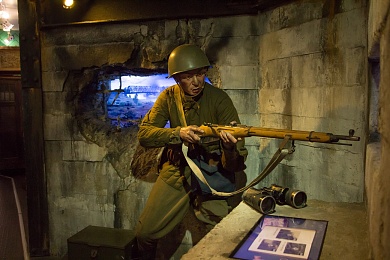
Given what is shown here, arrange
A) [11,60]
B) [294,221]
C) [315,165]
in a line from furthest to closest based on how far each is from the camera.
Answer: [11,60] < [315,165] < [294,221]

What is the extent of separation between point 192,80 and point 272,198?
1511mm

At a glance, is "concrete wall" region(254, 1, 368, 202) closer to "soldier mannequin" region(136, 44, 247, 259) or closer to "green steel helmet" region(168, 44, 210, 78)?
"soldier mannequin" region(136, 44, 247, 259)

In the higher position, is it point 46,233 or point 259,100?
point 259,100

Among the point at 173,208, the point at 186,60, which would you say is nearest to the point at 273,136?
the point at 186,60

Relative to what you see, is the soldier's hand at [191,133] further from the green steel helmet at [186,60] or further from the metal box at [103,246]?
the metal box at [103,246]

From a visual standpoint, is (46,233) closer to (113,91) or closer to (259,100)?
(113,91)

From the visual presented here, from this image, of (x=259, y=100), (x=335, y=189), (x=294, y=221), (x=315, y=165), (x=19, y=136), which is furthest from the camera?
(x=19, y=136)

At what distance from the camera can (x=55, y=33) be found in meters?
5.09

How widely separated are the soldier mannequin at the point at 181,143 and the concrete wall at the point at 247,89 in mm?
896

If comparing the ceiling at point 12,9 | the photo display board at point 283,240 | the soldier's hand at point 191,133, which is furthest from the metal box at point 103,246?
the ceiling at point 12,9

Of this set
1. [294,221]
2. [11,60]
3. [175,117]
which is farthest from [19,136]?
[294,221]

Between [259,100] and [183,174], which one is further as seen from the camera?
[259,100]

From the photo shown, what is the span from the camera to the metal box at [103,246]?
415 centimetres

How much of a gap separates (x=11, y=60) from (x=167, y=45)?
254 inches
